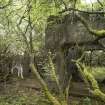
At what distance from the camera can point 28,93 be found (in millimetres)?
14625

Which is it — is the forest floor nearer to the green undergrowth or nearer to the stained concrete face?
the green undergrowth

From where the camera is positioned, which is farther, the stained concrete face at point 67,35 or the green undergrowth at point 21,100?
the stained concrete face at point 67,35

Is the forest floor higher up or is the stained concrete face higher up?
the stained concrete face

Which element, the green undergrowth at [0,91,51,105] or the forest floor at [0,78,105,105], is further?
the forest floor at [0,78,105,105]

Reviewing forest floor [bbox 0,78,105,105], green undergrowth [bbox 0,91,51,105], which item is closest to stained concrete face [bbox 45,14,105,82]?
forest floor [bbox 0,78,105,105]

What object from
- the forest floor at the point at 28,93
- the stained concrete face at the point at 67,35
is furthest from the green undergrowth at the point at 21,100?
the stained concrete face at the point at 67,35

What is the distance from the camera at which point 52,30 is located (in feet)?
47.5

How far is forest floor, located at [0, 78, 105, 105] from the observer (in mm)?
12285

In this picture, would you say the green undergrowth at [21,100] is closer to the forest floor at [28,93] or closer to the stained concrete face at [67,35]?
the forest floor at [28,93]

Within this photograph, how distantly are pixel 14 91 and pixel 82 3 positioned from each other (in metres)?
6.22

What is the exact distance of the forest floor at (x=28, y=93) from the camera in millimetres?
12285

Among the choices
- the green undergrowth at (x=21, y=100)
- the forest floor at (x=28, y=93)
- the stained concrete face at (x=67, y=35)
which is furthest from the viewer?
the stained concrete face at (x=67, y=35)

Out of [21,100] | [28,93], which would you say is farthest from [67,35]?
[21,100]

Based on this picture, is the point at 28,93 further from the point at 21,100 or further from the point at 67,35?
the point at 67,35
